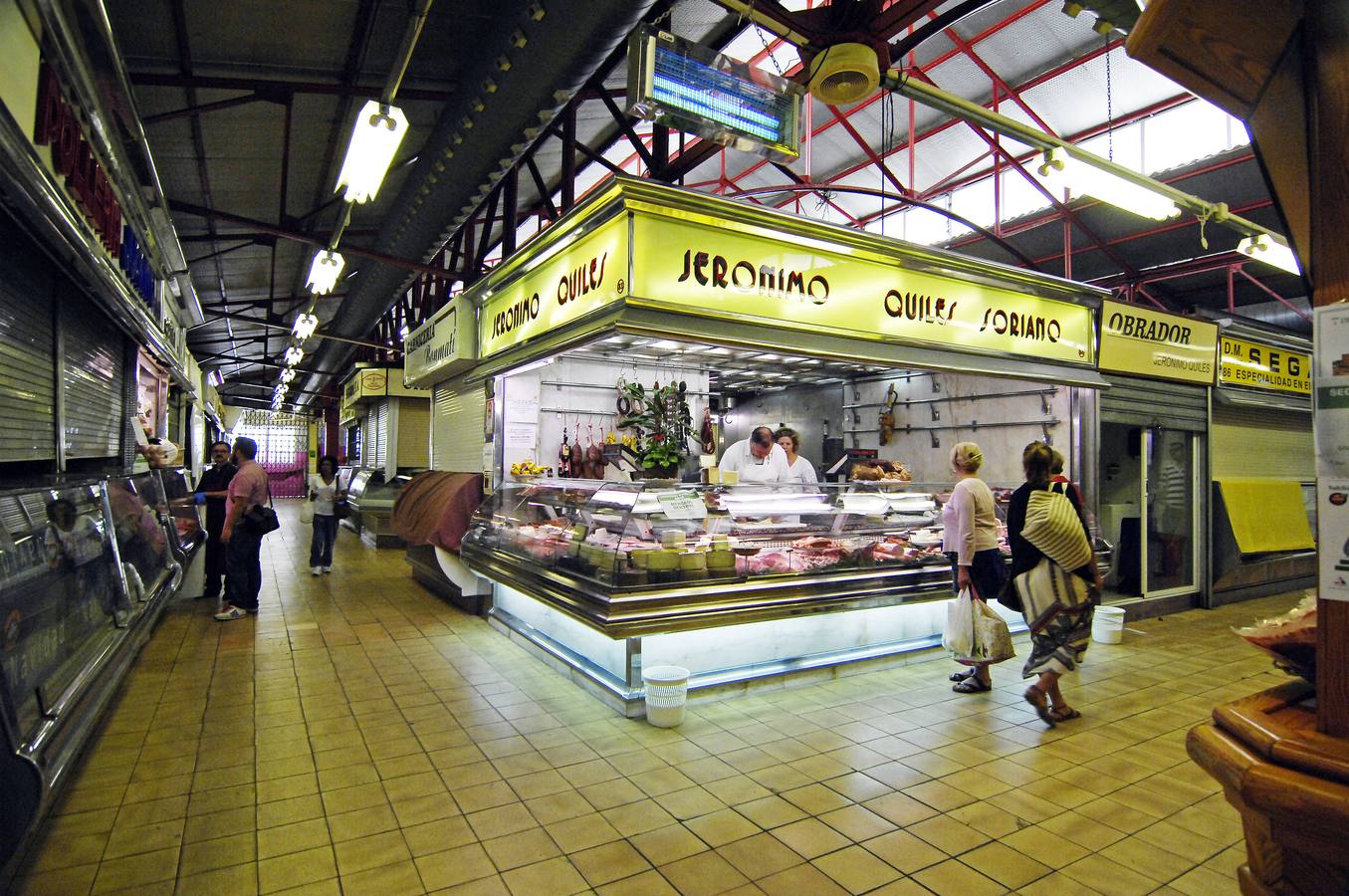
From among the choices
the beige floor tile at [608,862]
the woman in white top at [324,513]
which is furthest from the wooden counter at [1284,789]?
the woman in white top at [324,513]

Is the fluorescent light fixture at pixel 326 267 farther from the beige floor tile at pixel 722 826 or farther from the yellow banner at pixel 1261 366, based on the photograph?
the yellow banner at pixel 1261 366

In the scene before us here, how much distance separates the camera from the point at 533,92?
15.4ft

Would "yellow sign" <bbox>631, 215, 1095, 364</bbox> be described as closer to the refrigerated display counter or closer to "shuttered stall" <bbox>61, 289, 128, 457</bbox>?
the refrigerated display counter

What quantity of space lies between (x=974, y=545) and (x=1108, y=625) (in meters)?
2.73

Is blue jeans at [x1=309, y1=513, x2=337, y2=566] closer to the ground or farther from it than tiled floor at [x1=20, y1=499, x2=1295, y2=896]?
farther from it

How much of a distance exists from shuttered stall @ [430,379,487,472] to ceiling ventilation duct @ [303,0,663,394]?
1723 mm

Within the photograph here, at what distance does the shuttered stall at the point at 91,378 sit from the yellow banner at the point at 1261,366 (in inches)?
452

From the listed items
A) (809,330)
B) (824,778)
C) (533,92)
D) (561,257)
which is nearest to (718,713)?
(824,778)

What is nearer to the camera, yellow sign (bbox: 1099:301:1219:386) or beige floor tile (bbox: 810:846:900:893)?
beige floor tile (bbox: 810:846:900:893)

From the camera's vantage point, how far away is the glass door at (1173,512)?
815 cm

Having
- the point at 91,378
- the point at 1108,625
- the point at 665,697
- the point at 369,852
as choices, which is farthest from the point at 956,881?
the point at 91,378

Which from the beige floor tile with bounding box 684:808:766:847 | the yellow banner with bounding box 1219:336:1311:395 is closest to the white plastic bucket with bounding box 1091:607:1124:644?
the yellow banner with bounding box 1219:336:1311:395

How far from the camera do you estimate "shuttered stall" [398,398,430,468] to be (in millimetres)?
14211

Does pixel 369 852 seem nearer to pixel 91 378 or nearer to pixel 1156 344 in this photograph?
pixel 91 378
